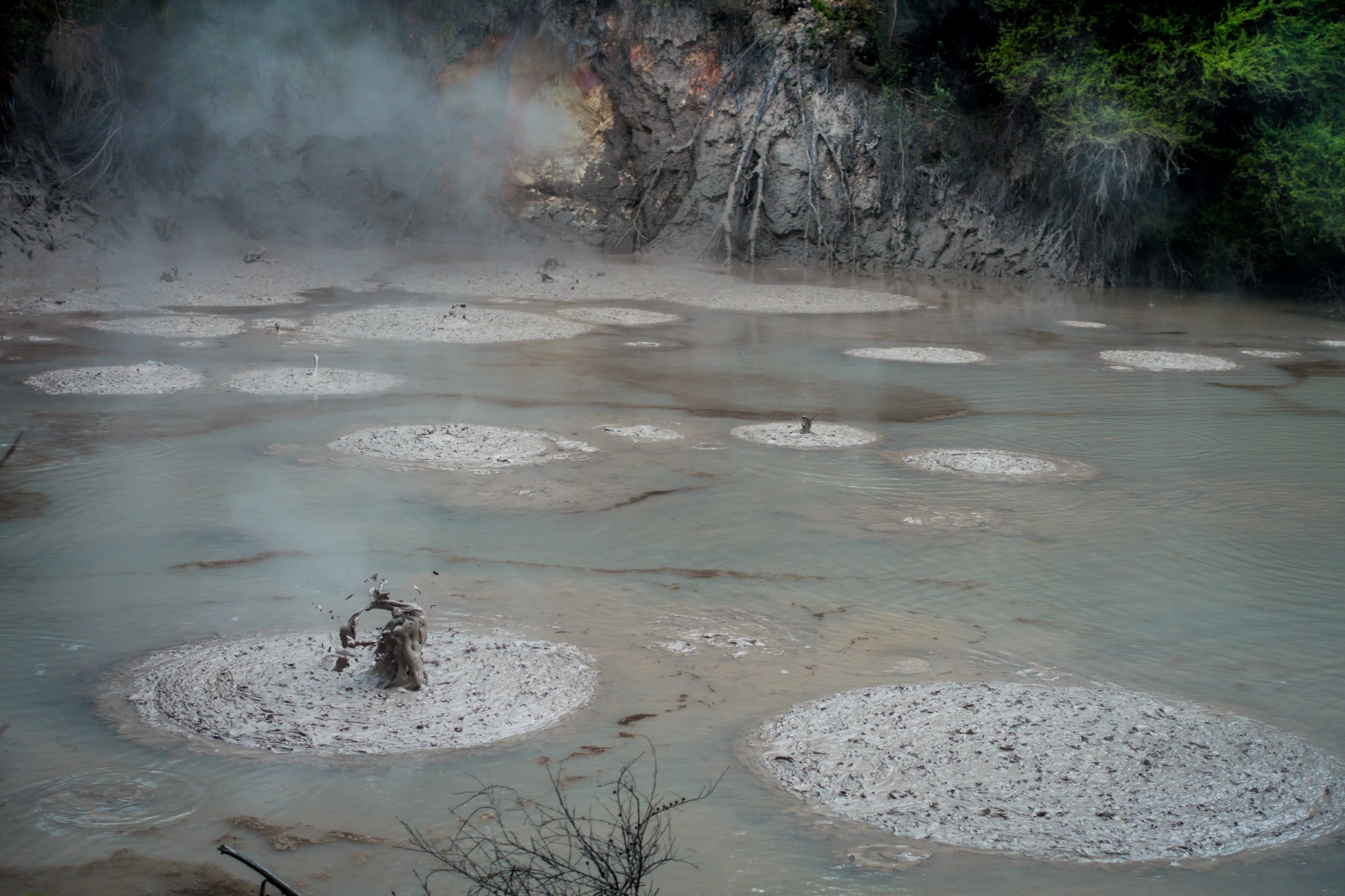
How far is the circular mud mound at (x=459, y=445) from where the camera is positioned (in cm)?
663

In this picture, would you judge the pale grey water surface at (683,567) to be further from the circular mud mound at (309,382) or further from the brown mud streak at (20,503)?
the circular mud mound at (309,382)

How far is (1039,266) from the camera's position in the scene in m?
17.3

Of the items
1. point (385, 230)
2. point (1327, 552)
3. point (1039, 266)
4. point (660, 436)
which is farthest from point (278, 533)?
point (1039, 266)

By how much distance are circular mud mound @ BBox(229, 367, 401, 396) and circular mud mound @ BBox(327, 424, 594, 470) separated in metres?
1.19

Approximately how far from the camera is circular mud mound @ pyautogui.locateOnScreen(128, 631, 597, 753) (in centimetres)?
354

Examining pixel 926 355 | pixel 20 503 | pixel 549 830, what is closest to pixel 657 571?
pixel 549 830

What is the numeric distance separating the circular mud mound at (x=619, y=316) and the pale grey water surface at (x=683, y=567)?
228cm

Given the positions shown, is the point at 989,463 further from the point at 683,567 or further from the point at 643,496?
the point at 683,567

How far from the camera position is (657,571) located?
5.14 meters

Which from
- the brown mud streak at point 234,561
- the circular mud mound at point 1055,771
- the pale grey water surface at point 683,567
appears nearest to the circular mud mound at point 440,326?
the pale grey water surface at point 683,567

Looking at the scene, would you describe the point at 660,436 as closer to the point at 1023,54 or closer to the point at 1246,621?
the point at 1246,621

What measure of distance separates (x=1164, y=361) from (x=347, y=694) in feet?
28.0

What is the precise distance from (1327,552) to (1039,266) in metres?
12.3

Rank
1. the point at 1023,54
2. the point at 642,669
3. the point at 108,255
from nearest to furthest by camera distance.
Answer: the point at 642,669 → the point at 108,255 → the point at 1023,54
